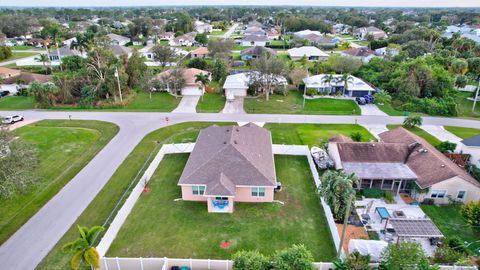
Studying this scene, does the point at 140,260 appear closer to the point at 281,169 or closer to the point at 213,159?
the point at 213,159

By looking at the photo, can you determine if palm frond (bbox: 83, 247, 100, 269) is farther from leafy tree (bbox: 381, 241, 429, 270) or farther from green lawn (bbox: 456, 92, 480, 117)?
green lawn (bbox: 456, 92, 480, 117)

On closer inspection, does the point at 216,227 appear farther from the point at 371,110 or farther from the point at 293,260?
the point at 371,110

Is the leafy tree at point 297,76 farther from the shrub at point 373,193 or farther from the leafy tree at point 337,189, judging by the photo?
the leafy tree at point 337,189

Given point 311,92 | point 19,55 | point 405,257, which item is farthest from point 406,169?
point 19,55

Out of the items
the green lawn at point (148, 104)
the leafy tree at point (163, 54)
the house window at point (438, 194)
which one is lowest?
the house window at point (438, 194)

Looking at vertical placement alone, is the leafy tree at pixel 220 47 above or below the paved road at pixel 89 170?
above

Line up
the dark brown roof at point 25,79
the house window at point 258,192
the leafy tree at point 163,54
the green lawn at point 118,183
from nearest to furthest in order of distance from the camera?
the green lawn at point 118,183 < the house window at point 258,192 < the dark brown roof at point 25,79 < the leafy tree at point 163,54

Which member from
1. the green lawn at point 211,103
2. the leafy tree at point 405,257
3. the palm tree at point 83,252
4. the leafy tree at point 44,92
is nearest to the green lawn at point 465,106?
the green lawn at point 211,103
